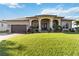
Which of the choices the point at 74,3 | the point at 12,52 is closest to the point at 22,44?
the point at 12,52

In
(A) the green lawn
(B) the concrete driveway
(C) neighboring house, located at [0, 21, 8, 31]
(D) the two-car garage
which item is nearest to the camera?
(A) the green lawn

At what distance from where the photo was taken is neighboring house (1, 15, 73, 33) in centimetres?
818

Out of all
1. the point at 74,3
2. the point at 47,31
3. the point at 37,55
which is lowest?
the point at 37,55

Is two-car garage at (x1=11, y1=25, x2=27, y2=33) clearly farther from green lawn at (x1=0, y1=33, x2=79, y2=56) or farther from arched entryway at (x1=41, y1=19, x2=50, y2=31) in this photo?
arched entryway at (x1=41, y1=19, x2=50, y2=31)

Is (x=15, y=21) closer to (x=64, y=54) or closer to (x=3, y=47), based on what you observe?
(x=3, y=47)

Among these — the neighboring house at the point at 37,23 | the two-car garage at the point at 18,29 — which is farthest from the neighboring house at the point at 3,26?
the two-car garage at the point at 18,29

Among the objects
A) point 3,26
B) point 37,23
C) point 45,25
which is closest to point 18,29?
point 3,26

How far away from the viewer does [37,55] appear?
791 centimetres

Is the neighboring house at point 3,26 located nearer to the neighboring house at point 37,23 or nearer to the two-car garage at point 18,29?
the neighboring house at point 37,23

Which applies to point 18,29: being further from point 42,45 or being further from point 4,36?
point 42,45

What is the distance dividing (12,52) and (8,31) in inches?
24.9

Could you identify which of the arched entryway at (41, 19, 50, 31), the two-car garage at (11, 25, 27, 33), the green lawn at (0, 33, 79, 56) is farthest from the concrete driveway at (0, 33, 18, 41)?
the arched entryway at (41, 19, 50, 31)

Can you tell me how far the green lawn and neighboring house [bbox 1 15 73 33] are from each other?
22 centimetres

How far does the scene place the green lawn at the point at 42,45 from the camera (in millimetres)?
7930
